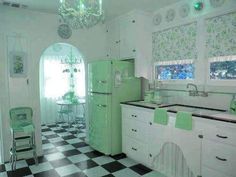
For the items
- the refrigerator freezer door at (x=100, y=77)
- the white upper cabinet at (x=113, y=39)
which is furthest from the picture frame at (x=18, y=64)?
the white upper cabinet at (x=113, y=39)

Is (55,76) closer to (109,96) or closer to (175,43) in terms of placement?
(109,96)

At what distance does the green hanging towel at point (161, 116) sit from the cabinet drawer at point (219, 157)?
0.57m

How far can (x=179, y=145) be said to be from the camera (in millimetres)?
2438

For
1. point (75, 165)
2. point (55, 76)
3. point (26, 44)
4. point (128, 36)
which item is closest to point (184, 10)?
point (128, 36)

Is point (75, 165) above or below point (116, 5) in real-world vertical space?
below

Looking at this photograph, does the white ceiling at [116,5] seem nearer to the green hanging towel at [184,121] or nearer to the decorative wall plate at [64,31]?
the decorative wall plate at [64,31]

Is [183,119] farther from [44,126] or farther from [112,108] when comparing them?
[44,126]

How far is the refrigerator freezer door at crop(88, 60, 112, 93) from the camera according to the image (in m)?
3.26

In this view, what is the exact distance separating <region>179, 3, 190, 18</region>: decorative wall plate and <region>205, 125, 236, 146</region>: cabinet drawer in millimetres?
1772

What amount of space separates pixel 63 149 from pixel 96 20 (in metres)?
2.65

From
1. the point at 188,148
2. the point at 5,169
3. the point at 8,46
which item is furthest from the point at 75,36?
the point at 188,148

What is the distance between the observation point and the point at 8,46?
3.13m

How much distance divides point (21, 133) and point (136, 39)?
254cm

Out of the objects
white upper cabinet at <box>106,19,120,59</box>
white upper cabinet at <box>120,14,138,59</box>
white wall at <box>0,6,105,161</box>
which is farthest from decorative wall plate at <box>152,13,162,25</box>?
white wall at <box>0,6,105,161</box>
